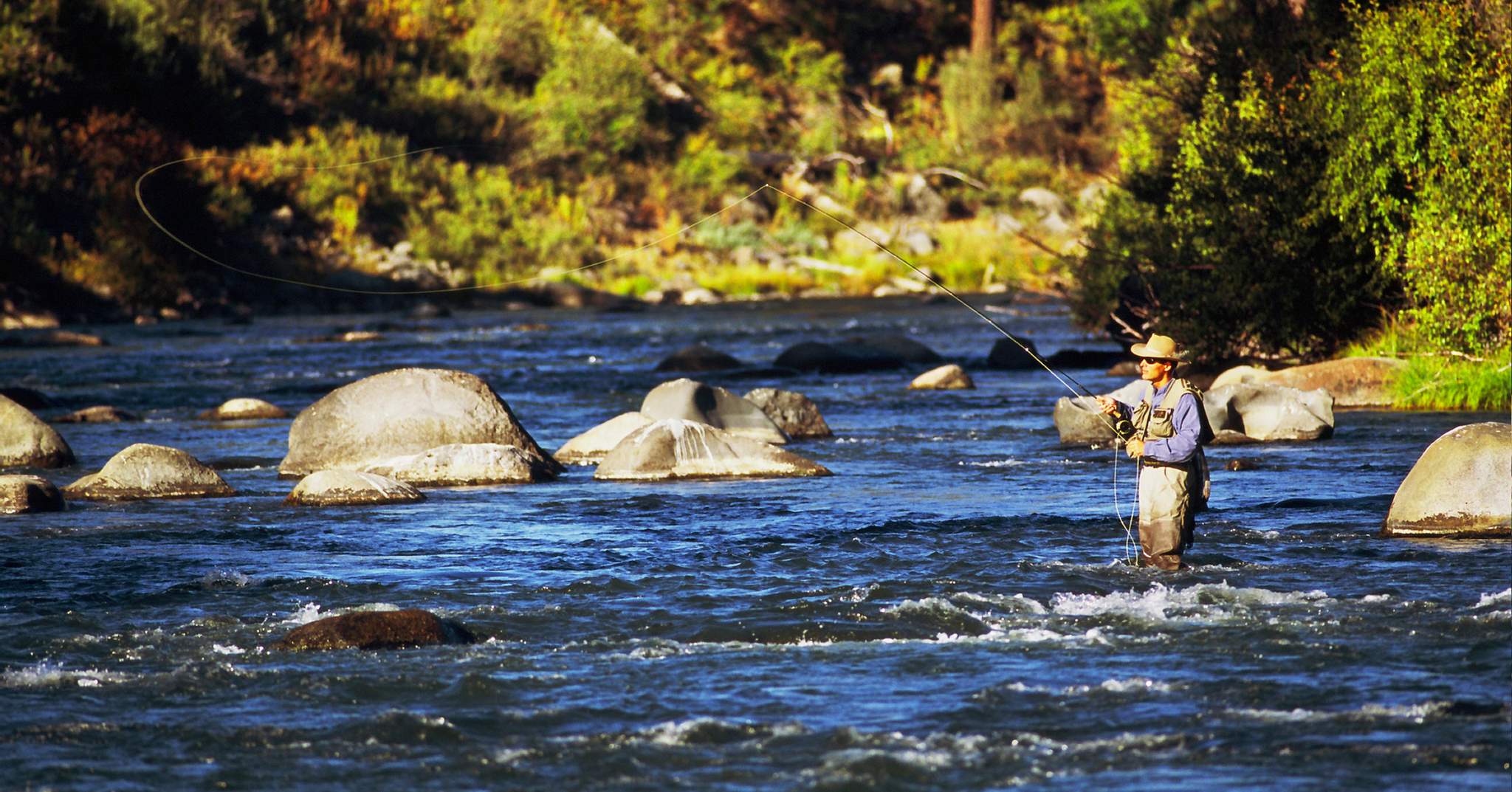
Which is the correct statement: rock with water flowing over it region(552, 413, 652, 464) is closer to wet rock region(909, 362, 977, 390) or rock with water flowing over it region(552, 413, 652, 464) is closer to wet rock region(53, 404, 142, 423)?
wet rock region(53, 404, 142, 423)

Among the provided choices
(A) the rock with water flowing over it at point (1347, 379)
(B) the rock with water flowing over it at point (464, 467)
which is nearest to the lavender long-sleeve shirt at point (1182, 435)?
(B) the rock with water flowing over it at point (464, 467)

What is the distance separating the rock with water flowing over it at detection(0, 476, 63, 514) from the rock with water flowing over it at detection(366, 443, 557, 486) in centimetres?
236

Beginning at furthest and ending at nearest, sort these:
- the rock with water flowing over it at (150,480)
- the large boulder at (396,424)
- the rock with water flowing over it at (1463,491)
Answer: the large boulder at (396,424) → the rock with water flowing over it at (150,480) → the rock with water flowing over it at (1463,491)

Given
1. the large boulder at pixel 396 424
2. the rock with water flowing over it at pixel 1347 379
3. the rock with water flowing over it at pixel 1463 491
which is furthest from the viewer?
the rock with water flowing over it at pixel 1347 379

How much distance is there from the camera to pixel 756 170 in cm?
5497

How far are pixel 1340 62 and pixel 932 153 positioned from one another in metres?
35.2

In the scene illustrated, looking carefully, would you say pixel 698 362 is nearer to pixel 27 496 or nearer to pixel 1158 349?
pixel 27 496

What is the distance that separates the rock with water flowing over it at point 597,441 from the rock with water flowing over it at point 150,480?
3034 mm

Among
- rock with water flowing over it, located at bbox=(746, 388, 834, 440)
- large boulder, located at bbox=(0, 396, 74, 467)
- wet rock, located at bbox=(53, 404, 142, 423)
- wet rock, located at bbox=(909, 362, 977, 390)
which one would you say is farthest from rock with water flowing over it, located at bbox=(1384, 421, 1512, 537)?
wet rock, located at bbox=(53, 404, 142, 423)

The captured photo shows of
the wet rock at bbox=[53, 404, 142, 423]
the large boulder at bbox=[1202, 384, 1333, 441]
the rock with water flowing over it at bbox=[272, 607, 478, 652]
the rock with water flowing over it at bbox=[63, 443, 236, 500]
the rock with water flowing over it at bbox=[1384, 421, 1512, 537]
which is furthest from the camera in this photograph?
the wet rock at bbox=[53, 404, 142, 423]

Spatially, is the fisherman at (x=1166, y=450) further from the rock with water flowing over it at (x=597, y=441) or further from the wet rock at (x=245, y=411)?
the wet rock at (x=245, y=411)

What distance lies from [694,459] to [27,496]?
16.1 feet

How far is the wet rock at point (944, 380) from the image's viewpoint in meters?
22.5

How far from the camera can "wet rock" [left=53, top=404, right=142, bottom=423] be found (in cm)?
1955
